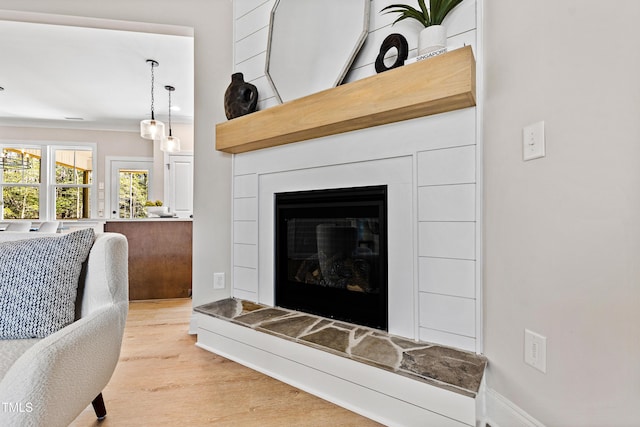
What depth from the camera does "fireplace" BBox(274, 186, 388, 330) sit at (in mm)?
1751

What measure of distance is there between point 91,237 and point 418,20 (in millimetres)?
1719

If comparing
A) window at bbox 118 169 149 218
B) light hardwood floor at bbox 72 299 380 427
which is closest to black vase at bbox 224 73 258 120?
light hardwood floor at bbox 72 299 380 427

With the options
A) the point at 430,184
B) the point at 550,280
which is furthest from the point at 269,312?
the point at 550,280

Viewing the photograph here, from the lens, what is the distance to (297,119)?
1.84 m

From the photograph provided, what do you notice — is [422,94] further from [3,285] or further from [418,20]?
[3,285]

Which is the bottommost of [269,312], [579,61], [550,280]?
[269,312]

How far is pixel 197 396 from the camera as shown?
1527mm

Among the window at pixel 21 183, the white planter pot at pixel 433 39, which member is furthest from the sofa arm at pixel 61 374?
the window at pixel 21 183

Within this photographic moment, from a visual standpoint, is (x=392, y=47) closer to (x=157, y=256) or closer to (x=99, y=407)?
(x=99, y=407)

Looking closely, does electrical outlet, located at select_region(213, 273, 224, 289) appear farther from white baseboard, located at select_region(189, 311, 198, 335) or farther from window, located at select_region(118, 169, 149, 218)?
window, located at select_region(118, 169, 149, 218)

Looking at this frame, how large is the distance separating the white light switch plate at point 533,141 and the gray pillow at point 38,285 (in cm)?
168

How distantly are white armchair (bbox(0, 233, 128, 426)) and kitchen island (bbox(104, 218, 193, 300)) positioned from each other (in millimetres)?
2058

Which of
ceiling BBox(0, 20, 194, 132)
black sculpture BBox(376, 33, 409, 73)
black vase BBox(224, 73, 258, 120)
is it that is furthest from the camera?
ceiling BBox(0, 20, 194, 132)

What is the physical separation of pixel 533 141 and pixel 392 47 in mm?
857
